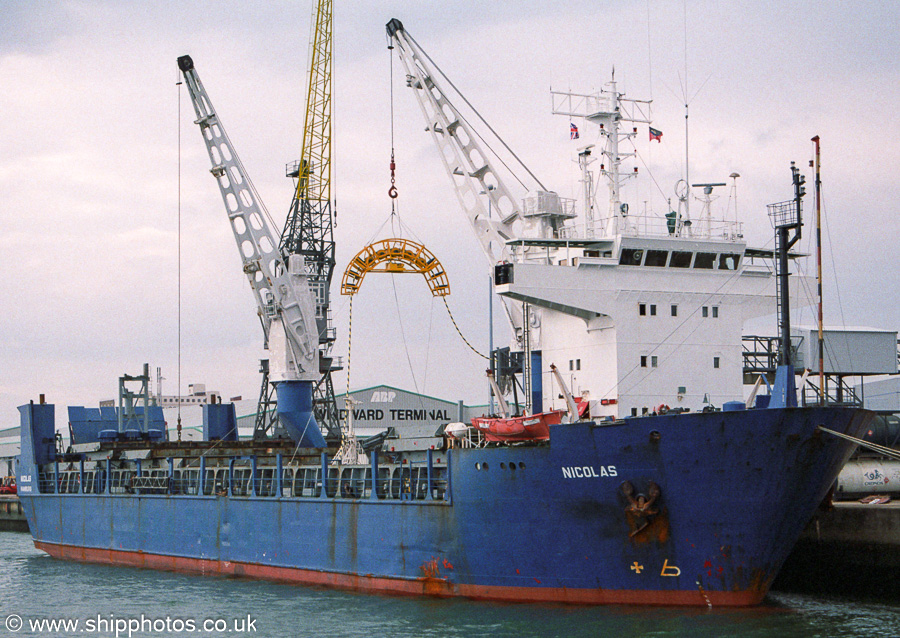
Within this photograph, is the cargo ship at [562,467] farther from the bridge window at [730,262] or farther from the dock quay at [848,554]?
the dock quay at [848,554]

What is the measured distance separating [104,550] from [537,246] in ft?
62.3

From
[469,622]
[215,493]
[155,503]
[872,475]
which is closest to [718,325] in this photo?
[872,475]

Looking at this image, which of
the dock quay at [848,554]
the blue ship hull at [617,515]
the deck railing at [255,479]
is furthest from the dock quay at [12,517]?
the dock quay at [848,554]

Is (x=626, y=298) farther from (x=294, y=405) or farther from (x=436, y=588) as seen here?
(x=294, y=405)

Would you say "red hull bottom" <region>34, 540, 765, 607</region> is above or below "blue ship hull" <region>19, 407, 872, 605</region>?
below

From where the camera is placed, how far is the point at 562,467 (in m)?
21.8

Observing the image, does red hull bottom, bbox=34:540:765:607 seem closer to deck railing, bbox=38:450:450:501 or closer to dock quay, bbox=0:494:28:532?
deck railing, bbox=38:450:450:501

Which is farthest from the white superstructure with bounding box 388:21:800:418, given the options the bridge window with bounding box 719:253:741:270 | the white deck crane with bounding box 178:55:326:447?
the white deck crane with bounding box 178:55:326:447

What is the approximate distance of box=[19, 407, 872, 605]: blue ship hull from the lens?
67.1 feet

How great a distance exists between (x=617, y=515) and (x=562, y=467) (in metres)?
1.52

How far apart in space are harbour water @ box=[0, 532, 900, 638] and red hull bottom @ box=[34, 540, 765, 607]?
20cm

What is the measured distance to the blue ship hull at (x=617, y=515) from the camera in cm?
2045

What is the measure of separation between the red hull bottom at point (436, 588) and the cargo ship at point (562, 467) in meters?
0.05

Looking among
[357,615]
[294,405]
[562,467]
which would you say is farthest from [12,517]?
[562,467]
